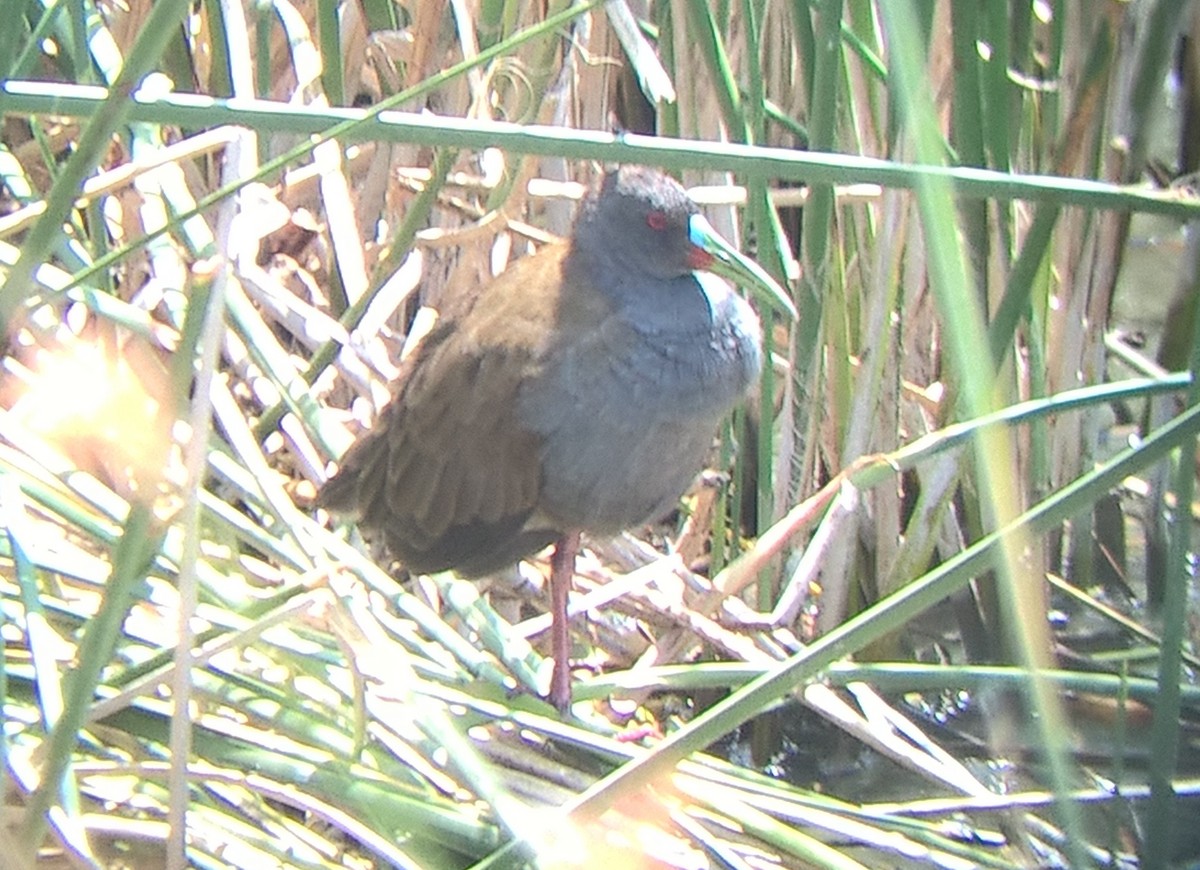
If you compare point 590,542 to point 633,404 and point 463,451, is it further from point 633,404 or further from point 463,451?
point 633,404

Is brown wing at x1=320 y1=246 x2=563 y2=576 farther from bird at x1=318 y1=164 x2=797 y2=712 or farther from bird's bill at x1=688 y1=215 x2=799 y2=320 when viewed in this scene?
bird's bill at x1=688 y1=215 x2=799 y2=320

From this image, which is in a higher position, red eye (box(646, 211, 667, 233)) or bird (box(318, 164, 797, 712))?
red eye (box(646, 211, 667, 233))

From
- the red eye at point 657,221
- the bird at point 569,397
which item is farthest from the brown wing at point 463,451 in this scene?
the red eye at point 657,221

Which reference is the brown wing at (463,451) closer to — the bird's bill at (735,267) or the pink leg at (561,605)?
the pink leg at (561,605)

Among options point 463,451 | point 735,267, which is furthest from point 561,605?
point 735,267

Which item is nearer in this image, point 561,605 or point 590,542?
point 561,605

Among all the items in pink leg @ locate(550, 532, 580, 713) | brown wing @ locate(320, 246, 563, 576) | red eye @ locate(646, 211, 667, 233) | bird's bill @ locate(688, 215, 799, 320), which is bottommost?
pink leg @ locate(550, 532, 580, 713)

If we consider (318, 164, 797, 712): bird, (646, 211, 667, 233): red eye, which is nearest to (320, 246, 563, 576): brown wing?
(318, 164, 797, 712): bird
